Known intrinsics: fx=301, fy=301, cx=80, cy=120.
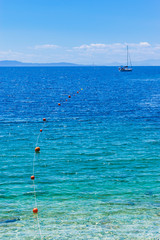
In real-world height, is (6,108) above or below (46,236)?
above

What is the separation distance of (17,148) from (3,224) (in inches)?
710

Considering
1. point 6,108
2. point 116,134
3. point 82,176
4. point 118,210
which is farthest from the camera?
point 6,108

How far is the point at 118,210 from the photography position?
883 inches

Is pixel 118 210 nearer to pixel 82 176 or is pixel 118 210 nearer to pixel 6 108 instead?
pixel 82 176

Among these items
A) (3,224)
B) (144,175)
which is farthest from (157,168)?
(3,224)

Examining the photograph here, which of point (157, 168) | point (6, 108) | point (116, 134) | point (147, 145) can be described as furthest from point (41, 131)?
point (6, 108)

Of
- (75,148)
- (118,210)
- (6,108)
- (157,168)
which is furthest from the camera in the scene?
(6,108)

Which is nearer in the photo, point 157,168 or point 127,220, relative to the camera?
point 127,220

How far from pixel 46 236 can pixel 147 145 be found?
22.7 meters

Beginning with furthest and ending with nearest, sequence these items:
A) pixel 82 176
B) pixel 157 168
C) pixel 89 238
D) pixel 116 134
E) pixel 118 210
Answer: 1. pixel 116 134
2. pixel 157 168
3. pixel 82 176
4. pixel 118 210
5. pixel 89 238

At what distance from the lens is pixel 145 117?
5747 cm

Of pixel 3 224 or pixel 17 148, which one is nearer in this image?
pixel 3 224

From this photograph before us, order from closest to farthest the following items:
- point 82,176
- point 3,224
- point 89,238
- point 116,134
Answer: point 89,238, point 3,224, point 82,176, point 116,134

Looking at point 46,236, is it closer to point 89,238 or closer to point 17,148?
point 89,238
